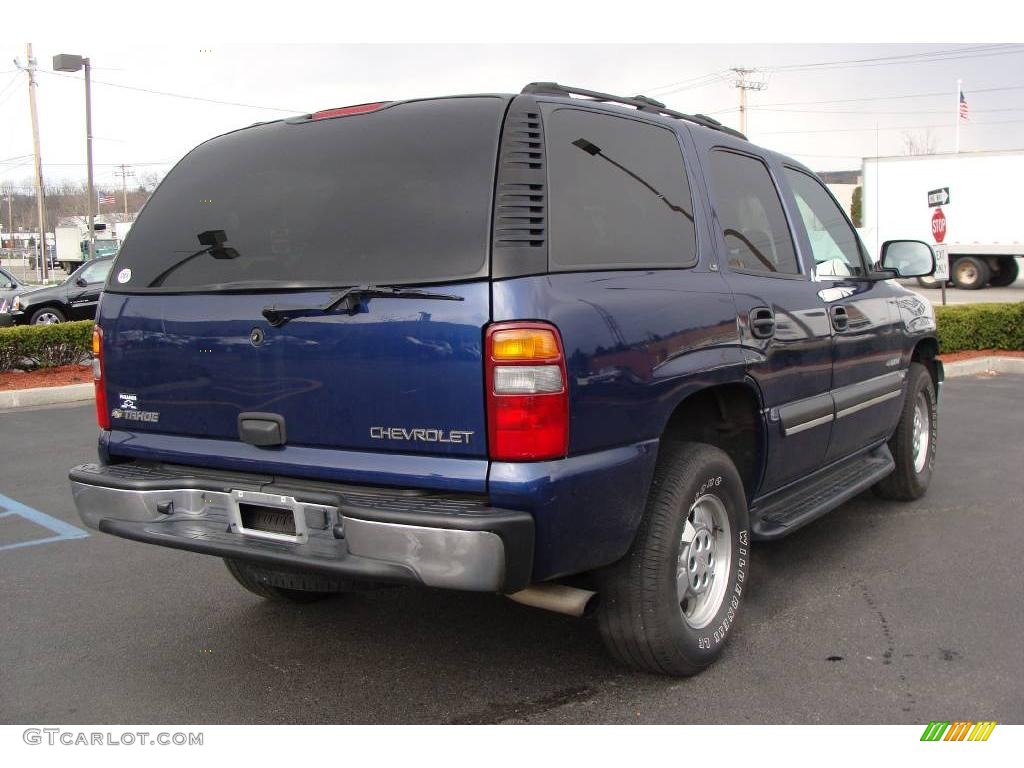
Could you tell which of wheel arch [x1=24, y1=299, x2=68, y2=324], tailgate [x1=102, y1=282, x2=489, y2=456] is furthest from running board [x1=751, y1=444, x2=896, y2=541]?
wheel arch [x1=24, y1=299, x2=68, y2=324]

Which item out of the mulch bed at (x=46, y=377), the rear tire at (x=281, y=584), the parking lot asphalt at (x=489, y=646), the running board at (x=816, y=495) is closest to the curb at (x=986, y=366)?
the parking lot asphalt at (x=489, y=646)

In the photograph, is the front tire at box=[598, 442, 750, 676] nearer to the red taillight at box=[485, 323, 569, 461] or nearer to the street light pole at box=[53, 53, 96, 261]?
the red taillight at box=[485, 323, 569, 461]

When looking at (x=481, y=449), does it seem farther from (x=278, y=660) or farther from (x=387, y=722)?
(x=278, y=660)

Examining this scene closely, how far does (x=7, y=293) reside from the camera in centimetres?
1681

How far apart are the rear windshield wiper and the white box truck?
1069 inches

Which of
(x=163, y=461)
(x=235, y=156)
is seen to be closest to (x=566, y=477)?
(x=163, y=461)

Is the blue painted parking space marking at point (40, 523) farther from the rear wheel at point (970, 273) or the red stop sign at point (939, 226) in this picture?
the rear wheel at point (970, 273)

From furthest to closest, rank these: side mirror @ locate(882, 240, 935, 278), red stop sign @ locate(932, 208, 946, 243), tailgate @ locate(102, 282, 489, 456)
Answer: red stop sign @ locate(932, 208, 946, 243)
side mirror @ locate(882, 240, 935, 278)
tailgate @ locate(102, 282, 489, 456)

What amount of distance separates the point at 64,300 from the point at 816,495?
1634cm

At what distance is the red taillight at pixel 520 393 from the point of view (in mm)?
2871

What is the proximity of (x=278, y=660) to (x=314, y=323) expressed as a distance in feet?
4.86

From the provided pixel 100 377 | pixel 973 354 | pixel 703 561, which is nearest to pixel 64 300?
pixel 973 354

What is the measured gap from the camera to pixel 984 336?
44.0 ft

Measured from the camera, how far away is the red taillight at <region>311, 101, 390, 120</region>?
354cm
